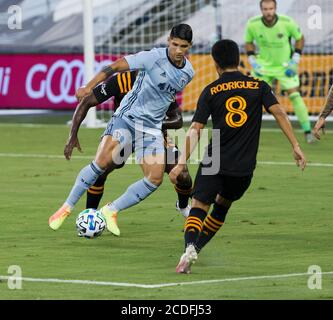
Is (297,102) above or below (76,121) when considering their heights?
above

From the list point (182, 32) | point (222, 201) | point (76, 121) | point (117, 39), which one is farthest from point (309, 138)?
point (222, 201)

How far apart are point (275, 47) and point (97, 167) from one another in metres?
10.4

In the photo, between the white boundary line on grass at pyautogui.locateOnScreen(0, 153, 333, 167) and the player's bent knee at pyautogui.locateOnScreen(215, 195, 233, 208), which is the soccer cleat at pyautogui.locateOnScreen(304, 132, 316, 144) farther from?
the player's bent knee at pyautogui.locateOnScreen(215, 195, 233, 208)

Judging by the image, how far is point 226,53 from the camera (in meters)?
11.2

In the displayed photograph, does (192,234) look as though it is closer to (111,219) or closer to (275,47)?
(111,219)

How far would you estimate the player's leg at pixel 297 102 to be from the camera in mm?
22391

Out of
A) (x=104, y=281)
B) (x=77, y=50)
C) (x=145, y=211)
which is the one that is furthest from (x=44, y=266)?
(x=77, y=50)

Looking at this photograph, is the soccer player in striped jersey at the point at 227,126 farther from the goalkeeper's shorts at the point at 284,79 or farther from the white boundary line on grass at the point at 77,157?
the goalkeeper's shorts at the point at 284,79

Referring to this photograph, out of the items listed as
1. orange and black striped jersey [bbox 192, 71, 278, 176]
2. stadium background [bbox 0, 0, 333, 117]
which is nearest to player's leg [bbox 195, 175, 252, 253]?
orange and black striped jersey [bbox 192, 71, 278, 176]

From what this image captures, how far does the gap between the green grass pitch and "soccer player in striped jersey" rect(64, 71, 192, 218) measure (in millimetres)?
399

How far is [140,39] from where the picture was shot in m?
29.0

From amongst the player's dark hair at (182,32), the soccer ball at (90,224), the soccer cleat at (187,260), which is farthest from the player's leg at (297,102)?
the soccer cleat at (187,260)

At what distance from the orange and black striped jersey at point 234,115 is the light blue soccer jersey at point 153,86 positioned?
186 cm

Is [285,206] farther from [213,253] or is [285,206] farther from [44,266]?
[44,266]
